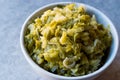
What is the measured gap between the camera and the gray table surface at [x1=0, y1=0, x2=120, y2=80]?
708 mm

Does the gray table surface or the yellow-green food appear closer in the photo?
the yellow-green food

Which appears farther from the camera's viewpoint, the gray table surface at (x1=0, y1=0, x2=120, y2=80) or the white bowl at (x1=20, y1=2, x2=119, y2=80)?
the gray table surface at (x1=0, y1=0, x2=120, y2=80)

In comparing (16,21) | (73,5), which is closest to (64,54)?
(73,5)

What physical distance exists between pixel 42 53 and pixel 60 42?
0.05 meters

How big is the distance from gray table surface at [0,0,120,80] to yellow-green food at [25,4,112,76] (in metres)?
0.10

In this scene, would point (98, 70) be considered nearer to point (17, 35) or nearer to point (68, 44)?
point (68, 44)

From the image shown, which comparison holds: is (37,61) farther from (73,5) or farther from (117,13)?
(117,13)

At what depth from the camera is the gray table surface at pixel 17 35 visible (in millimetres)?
708

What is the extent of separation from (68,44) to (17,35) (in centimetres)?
25

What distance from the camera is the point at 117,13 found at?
86 cm

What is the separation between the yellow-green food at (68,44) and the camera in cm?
59

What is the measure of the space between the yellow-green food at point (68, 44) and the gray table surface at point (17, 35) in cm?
→ 10

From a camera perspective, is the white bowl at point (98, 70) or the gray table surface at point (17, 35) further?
the gray table surface at point (17, 35)

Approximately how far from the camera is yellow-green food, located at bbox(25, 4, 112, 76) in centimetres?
59
